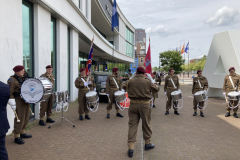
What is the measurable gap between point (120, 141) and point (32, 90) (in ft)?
8.65

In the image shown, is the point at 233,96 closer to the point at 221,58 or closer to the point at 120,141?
the point at 120,141

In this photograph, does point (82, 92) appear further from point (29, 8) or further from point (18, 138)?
point (29, 8)

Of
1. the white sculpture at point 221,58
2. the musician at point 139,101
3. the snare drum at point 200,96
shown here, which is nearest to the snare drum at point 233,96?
the snare drum at point 200,96

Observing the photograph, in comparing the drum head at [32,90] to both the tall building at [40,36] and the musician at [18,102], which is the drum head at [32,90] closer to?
the musician at [18,102]

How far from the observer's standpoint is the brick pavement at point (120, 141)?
13.9 ft

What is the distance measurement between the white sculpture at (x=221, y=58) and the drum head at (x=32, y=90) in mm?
10539

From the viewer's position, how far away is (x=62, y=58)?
9.93m

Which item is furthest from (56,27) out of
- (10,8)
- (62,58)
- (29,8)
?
(10,8)

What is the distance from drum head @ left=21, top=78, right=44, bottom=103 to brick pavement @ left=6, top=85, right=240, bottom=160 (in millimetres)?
1205

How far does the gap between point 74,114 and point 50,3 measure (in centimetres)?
490

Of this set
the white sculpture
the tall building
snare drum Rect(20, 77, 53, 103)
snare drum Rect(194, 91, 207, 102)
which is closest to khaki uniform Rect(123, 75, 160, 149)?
snare drum Rect(20, 77, 53, 103)

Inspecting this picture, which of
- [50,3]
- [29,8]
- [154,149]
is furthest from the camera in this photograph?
[50,3]

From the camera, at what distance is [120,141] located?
5113mm

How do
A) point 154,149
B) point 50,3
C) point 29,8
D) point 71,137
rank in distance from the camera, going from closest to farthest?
1. point 154,149
2. point 71,137
3. point 29,8
4. point 50,3
